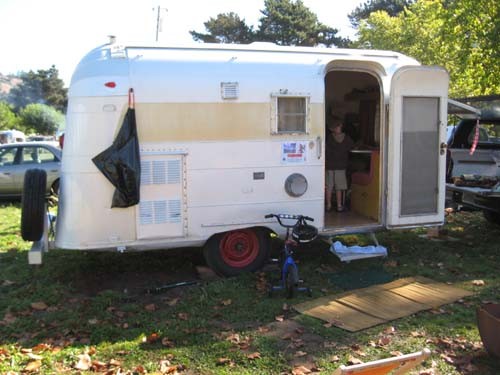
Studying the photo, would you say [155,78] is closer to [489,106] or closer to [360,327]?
[360,327]

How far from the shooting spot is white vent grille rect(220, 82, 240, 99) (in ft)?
19.5

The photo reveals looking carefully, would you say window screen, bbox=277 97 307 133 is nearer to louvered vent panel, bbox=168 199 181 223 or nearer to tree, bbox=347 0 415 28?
louvered vent panel, bbox=168 199 181 223

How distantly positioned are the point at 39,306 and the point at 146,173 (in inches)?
72.0

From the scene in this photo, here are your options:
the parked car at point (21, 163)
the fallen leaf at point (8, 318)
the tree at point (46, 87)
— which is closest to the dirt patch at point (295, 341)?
the fallen leaf at point (8, 318)

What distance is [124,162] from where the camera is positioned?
5.55 meters

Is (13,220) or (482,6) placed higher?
(482,6)

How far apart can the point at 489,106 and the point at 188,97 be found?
581 cm

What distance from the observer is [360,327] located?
4828mm

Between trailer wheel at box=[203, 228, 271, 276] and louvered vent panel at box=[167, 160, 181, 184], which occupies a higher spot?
louvered vent panel at box=[167, 160, 181, 184]

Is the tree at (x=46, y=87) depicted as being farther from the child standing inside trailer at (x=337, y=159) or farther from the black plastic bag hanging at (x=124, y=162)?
the black plastic bag hanging at (x=124, y=162)

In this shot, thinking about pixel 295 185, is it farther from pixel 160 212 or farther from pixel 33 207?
pixel 33 207

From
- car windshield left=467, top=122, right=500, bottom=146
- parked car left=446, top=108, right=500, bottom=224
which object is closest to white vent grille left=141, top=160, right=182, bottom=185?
parked car left=446, top=108, right=500, bottom=224

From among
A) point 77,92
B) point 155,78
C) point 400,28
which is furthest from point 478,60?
point 400,28

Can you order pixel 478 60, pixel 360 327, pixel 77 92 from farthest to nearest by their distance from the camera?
pixel 478 60
pixel 77 92
pixel 360 327
